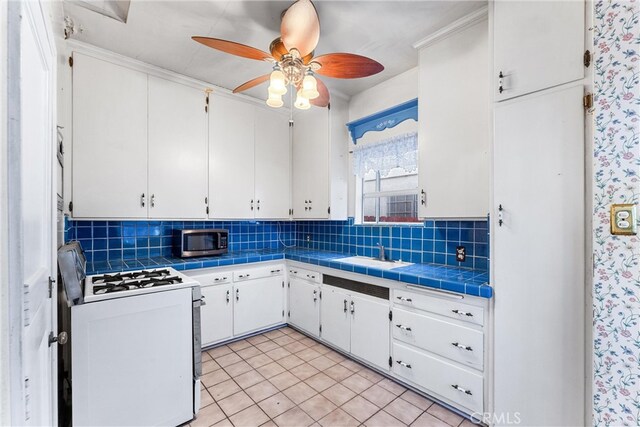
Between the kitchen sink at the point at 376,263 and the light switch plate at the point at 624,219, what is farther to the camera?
the kitchen sink at the point at 376,263

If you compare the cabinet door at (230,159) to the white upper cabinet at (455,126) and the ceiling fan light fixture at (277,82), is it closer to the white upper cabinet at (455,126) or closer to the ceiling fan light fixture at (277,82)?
the ceiling fan light fixture at (277,82)

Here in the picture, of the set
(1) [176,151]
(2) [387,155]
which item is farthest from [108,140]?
(2) [387,155]

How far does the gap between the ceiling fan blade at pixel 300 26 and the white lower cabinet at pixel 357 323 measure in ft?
6.21

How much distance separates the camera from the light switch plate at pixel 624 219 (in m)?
1.21

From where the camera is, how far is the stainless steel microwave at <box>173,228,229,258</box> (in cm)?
283

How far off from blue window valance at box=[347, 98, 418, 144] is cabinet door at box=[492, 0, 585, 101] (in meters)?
0.89

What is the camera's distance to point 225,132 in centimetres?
305

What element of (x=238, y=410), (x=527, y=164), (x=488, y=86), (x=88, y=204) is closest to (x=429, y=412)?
(x=238, y=410)

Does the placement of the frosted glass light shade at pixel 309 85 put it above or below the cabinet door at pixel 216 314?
above

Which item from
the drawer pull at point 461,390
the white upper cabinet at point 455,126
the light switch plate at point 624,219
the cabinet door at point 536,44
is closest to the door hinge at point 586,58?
the cabinet door at point 536,44

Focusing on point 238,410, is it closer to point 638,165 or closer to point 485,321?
point 485,321

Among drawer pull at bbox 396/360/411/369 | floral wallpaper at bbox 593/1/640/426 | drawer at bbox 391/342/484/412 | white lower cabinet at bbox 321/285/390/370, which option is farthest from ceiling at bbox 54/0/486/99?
drawer pull at bbox 396/360/411/369

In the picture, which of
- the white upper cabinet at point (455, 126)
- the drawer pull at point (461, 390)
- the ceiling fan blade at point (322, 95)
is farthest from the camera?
the ceiling fan blade at point (322, 95)

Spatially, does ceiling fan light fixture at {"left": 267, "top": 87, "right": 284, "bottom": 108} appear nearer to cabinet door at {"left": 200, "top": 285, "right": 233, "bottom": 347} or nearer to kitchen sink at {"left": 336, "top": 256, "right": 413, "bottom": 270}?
kitchen sink at {"left": 336, "top": 256, "right": 413, "bottom": 270}
